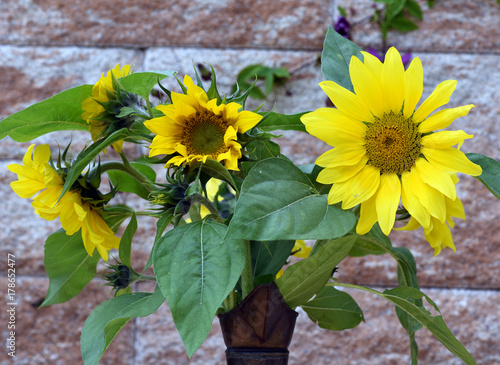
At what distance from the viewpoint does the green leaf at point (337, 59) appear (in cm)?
46

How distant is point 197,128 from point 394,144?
14cm

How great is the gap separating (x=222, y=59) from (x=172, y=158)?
2.43 feet

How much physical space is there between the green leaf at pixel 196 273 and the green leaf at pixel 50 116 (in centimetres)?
13

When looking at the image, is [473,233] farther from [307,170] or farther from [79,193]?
[79,193]

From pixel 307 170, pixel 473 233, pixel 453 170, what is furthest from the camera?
pixel 473 233

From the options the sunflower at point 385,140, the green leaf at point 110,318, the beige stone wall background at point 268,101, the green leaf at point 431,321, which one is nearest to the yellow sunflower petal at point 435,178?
the sunflower at point 385,140

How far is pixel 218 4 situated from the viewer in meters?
1.11

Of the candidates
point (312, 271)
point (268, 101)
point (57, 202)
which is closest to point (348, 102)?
point (312, 271)

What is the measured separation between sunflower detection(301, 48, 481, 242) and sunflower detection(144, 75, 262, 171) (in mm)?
51

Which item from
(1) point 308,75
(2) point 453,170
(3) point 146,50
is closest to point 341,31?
(1) point 308,75

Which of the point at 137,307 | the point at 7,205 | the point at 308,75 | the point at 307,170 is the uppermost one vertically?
the point at 308,75

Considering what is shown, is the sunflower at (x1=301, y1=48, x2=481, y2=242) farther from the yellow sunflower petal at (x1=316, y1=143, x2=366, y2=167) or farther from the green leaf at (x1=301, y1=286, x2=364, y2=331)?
the green leaf at (x1=301, y1=286, x2=364, y2=331)

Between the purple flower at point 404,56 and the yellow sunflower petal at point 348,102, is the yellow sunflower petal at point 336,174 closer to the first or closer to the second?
the yellow sunflower petal at point 348,102

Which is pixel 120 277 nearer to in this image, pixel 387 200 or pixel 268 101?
pixel 387 200
